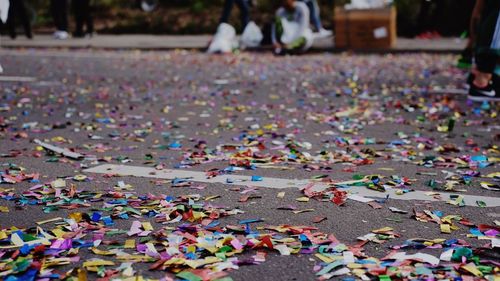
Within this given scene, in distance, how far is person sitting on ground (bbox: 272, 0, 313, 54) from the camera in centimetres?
1404

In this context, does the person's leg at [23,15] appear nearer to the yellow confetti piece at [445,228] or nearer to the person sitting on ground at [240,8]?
the person sitting on ground at [240,8]

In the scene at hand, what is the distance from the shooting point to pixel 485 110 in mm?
7332

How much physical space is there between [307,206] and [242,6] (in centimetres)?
1220

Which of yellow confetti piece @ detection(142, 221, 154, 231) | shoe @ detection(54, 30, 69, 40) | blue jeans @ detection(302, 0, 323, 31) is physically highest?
blue jeans @ detection(302, 0, 323, 31)

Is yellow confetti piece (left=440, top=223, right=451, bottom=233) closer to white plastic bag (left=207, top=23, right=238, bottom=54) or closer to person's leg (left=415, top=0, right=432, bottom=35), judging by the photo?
white plastic bag (left=207, top=23, right=238, bottom=54)

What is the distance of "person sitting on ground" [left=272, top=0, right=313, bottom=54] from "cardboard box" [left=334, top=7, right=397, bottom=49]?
1.15m

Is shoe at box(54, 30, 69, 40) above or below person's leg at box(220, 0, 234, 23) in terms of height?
below

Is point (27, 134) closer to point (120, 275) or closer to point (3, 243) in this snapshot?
point (3, 243)

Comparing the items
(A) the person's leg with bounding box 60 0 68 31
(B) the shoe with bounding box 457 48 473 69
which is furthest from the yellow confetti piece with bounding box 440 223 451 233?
(A) the person's leg with bounding box 60 0 68 31

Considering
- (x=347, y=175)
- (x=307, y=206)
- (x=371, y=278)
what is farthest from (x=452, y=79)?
(x=371, y=278)

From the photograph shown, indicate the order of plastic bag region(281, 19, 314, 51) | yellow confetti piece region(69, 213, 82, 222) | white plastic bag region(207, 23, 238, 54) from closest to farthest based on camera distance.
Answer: yellow confetti piece region(69, 213, 82, 222), plastic bag region(281, 19, 314, 51), white plastic bag region(207, 23, 238, 54)

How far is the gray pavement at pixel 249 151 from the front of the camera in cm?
321

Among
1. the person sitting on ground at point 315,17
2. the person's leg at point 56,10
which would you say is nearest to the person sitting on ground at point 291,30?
the person sitting on ground at point 315,17

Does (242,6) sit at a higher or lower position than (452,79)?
higher
